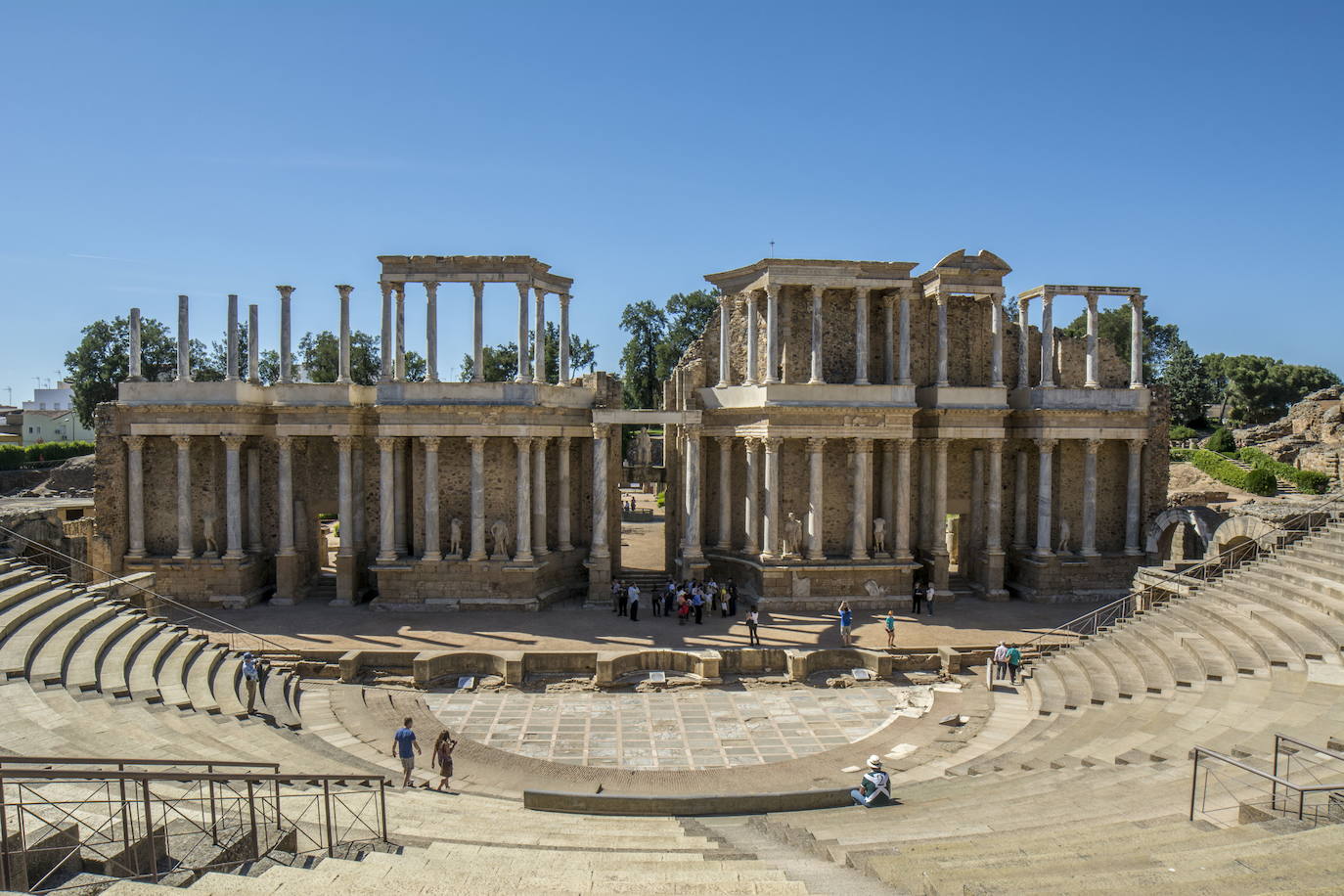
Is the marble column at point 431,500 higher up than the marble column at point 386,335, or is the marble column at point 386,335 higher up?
the marble column at point 386,335

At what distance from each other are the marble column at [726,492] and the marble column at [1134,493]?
13964mm

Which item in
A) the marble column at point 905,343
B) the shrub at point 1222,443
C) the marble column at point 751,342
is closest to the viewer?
the marble column at point 905,343

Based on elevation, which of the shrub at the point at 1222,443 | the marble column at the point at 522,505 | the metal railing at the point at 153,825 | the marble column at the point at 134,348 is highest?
the marble column at the point at 134,348

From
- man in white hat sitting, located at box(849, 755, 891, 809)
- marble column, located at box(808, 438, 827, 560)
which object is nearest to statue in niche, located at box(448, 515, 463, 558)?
marble column, located at box(808, 438, 827, 560)

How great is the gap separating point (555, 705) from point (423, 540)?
1096cm

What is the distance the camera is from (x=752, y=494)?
28094 millimetres

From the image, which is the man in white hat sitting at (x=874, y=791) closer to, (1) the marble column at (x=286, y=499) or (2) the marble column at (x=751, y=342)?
(2) the marble column at (x=751, y=342)

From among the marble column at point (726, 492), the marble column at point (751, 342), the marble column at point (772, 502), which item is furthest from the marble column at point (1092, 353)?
the marble column at point (726, 492)

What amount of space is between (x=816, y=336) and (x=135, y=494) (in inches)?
909

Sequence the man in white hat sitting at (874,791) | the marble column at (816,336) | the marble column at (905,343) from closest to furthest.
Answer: the man in white hat sitting at (874,791)
the marble column at (816,336)
the marble column at (905,343)

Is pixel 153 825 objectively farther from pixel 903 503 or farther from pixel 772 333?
pixel 903 503

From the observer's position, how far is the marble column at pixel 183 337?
27.9m

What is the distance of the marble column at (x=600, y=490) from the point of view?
27.8m

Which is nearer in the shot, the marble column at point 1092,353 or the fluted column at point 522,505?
the fluted column at point 522,505
